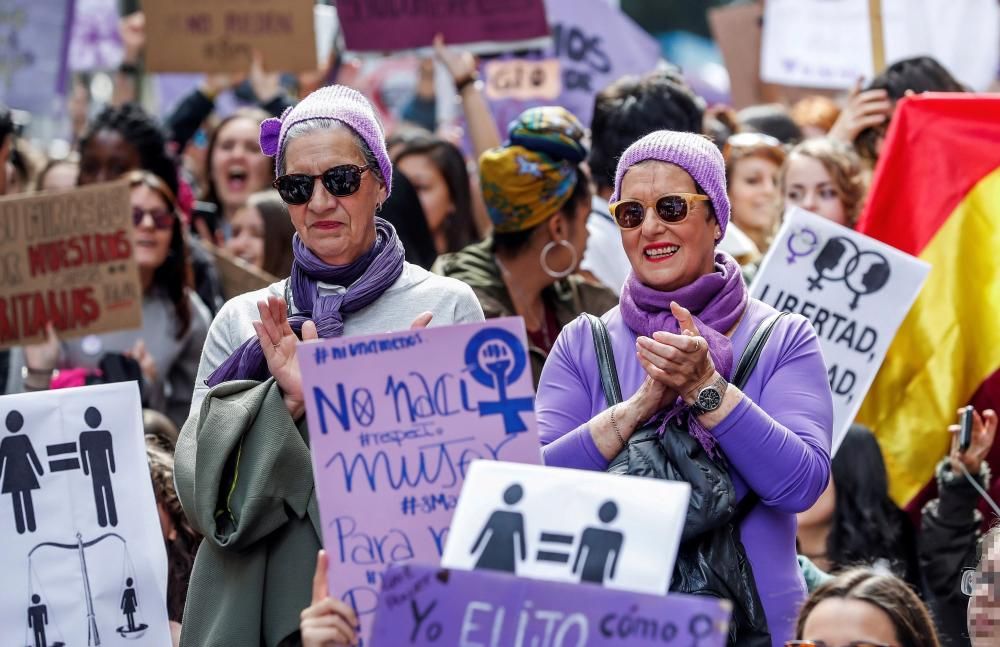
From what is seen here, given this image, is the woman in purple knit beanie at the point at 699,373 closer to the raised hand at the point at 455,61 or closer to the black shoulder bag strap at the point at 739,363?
the black shoulder bag strap at the point at 739,363

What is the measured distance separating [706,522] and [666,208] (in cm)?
77

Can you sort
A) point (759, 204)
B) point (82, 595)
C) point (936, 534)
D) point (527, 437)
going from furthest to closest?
point (759, 204) → point (936, 534) → point (82, 595) → point (527, 437)

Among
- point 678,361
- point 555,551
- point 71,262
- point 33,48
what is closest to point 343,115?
point 678,361

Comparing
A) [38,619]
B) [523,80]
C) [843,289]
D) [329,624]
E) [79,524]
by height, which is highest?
[523,80]

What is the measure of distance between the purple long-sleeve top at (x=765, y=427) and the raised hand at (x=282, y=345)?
22.4 inches

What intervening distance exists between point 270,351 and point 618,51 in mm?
5563

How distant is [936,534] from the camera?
5.43 m

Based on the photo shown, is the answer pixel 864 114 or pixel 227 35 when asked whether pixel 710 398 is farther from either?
pixel 227 35

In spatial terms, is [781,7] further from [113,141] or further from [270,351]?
[270,351]

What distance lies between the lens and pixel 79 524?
4625 mm

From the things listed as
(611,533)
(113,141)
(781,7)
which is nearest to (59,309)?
(113,141)

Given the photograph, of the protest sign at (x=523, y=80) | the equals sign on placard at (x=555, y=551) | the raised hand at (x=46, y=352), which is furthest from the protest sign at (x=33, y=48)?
the equals sign on placard at (x=555, y=551)

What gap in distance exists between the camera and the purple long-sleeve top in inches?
146

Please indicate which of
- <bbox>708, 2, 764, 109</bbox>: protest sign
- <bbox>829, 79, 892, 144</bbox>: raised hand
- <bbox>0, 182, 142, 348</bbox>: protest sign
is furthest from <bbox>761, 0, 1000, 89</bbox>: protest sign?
<bbox>0, 182, 142, 348</bbox>: protest sign
